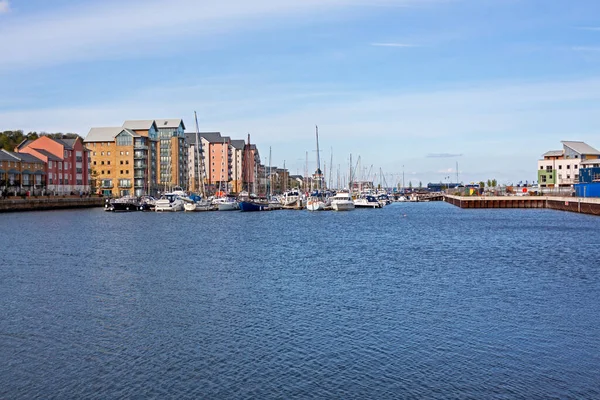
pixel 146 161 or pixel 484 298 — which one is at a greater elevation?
pixel 146 161

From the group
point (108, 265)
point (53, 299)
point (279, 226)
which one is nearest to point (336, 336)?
point (53, 299)

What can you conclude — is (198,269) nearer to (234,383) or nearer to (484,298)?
(484,298)

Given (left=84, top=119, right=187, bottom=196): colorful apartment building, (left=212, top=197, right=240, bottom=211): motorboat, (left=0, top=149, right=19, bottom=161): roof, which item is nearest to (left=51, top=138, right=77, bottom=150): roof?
(left=84, top=119, right=187, bottom=196): colorful apartment building

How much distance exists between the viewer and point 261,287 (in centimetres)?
3098

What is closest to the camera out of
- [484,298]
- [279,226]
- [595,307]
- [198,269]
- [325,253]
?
[595,307]

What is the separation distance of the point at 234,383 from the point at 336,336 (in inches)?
210

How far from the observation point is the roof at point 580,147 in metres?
140

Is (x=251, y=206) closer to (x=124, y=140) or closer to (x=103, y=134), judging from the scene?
(x=124, y=140)

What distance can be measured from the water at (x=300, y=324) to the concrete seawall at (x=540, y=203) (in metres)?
47.4

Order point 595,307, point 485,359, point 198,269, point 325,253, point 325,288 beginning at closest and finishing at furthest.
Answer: point 485,359
point 595,307
point 325,288
point 198,269
point 325,253

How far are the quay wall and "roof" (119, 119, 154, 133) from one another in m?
25.5

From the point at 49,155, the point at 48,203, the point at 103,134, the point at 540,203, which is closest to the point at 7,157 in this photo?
the point at 48,203

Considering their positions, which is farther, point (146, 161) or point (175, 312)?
point (146, 161)

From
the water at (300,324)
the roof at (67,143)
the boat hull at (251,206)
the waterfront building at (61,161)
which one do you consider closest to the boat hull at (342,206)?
the boat hull at (251,206)
